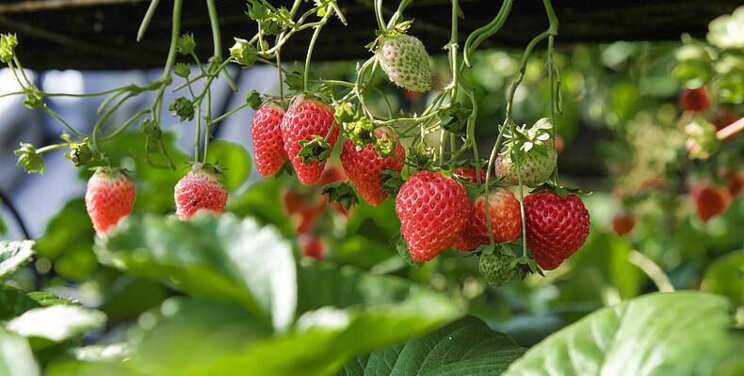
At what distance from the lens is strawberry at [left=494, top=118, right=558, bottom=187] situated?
0.76 meters

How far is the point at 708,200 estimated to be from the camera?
2043 mm

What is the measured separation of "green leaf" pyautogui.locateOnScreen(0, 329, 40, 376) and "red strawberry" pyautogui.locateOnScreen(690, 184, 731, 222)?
1767 millimetres

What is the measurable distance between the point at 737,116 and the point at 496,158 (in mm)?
1026

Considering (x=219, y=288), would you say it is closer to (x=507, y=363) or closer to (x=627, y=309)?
(x=627, y=309)

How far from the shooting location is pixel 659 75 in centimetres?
261

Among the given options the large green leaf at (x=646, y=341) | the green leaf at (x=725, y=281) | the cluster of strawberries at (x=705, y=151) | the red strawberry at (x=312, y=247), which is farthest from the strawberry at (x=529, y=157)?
the red strawberry at (x=312, y=247)

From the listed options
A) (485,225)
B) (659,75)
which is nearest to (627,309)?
(485,225)

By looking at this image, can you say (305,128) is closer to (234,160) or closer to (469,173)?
(469,173)

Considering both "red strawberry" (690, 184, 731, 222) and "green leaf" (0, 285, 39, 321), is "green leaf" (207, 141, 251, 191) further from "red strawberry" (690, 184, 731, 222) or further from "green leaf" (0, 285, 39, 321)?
"green leaf" (0, 285, 39, 321)

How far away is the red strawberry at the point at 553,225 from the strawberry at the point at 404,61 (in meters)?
0.13

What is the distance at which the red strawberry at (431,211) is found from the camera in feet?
2.39

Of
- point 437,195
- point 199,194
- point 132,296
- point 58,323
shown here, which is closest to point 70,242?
point 132,296

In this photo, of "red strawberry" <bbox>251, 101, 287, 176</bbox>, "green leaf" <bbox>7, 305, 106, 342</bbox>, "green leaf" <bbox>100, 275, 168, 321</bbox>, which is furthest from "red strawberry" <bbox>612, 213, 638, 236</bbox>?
"green leaf" <bbox>7, 305, 106, 342</bbox>

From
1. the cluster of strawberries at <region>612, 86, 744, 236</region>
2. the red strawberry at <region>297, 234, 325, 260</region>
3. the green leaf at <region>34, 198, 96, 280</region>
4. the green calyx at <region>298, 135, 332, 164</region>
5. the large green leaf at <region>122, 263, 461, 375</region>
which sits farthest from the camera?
the red strawberry at <region>297, 234, 325, 260</region>
